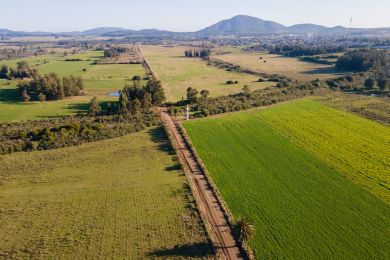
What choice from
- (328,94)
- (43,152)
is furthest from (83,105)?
(328,94)

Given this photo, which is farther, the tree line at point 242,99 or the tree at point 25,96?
the tree at point 25,96

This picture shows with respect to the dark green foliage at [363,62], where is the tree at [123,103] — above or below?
below

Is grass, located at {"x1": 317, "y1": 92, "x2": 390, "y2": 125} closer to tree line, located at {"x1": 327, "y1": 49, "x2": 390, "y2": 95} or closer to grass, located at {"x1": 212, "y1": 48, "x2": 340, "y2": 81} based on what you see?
tree line, located at {"x1": 327, "y1": 49, "x2": 390, "y2": 95}

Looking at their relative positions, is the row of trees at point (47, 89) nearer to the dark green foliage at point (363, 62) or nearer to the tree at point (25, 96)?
the tree at point (25, 96)

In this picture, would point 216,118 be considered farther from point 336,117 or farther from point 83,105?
point 83,105

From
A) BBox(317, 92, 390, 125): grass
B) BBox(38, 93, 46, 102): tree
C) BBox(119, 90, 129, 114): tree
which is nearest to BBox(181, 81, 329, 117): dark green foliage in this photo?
BBox(317, 92, 390, 125): grass

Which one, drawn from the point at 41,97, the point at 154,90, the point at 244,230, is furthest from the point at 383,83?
the point at 41,97

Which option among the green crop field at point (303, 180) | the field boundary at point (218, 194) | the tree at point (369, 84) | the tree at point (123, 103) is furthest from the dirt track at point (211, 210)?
the tree at point (369, 84)
